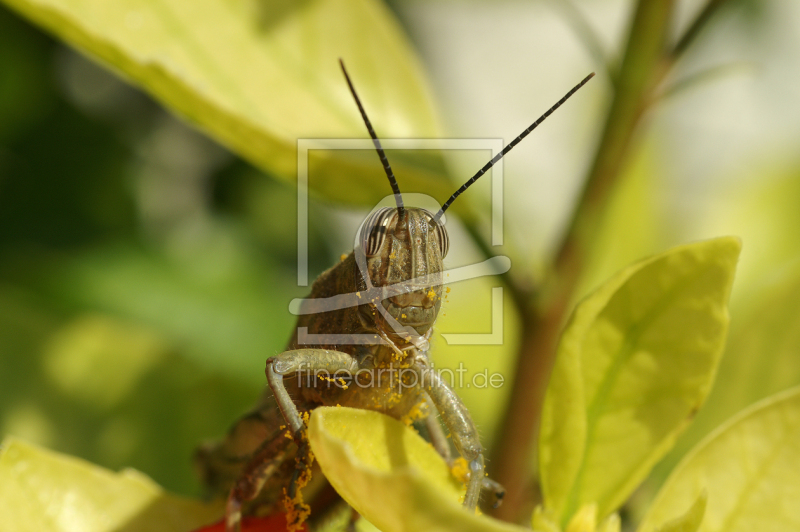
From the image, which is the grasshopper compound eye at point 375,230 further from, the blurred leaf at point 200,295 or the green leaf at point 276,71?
the blurred leaf at point 200,295

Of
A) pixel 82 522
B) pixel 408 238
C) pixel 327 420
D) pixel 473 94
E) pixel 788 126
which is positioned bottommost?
pixel 82 522

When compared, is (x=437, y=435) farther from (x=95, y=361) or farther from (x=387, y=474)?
(x=95, y=361)

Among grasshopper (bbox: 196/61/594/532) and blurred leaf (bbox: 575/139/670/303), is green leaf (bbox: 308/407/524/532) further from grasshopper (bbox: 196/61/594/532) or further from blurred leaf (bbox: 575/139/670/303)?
blurred leaf (bbox: 575/139/670/303)

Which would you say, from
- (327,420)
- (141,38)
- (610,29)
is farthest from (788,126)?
(327,420)

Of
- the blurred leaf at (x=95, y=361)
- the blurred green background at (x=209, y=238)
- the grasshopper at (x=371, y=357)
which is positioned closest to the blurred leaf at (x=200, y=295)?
the blurred green background at (x=209, y=238)

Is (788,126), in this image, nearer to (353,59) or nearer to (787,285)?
(787,285)

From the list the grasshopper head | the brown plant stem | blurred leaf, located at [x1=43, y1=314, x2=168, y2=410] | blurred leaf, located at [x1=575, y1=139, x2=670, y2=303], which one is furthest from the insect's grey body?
blurred leaf, located at [x1=575, y1=139, x2=670, y2=303]
